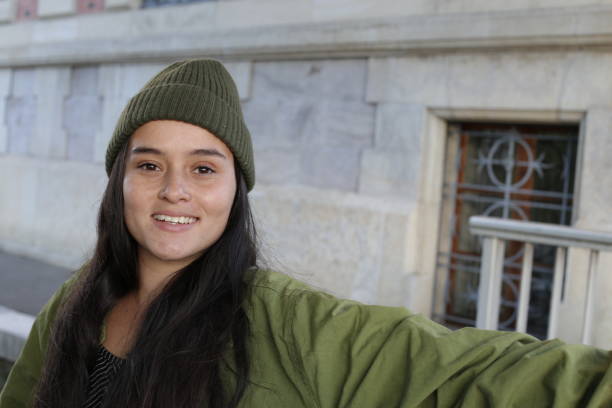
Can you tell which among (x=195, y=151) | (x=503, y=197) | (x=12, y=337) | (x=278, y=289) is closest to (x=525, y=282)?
(x=503, y=197)

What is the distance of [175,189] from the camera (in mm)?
1577

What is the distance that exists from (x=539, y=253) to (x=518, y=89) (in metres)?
1.12

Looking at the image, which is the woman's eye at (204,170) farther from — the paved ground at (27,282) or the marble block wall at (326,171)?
the paved ground at (27,282)

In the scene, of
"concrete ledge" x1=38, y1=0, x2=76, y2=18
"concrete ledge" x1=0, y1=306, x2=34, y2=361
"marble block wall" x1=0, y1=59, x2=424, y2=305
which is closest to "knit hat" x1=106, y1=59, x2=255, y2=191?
"concrete ledge" x1=0, y1=306, x2=34, y2=361

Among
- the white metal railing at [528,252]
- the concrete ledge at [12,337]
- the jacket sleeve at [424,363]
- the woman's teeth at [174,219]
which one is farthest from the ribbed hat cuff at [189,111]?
the concrete ledge at [12,337]

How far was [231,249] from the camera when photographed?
1.66 meters

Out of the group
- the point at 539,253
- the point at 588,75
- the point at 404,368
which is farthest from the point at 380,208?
the point at 404,368

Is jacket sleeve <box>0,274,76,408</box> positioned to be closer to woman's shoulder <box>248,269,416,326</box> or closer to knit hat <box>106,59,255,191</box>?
knit hat <box>106,59,255,191</box>

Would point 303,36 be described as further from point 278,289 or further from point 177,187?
point 278,289

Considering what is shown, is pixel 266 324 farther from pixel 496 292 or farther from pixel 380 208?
pixel 380 208

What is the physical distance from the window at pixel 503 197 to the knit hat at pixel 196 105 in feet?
10.2

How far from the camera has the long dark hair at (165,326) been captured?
1428 millimetres

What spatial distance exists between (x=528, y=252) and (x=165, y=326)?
1843 millimetres

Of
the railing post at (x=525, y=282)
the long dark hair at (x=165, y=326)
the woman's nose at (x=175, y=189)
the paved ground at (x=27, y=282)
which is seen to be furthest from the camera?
the paved ground at (x=27, y=282)
